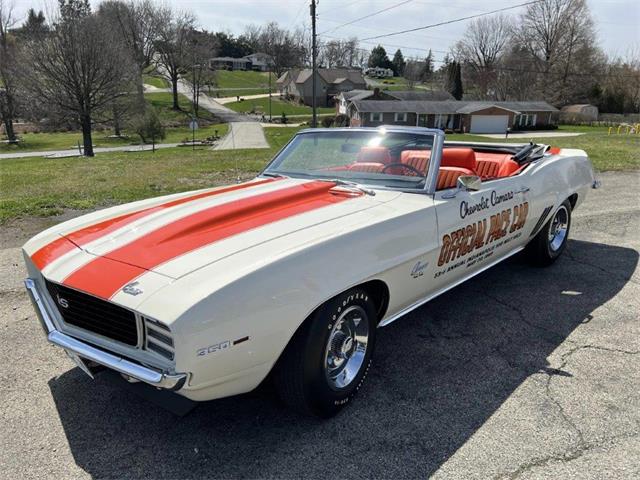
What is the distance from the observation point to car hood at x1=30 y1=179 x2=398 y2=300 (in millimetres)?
2318

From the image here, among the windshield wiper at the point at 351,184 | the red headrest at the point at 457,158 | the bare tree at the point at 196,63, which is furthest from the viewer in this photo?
the bare tree at the point at 196,63

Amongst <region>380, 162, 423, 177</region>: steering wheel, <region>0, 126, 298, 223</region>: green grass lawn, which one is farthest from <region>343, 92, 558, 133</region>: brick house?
<region>380, 162, 423, 177</region>: steering wheel

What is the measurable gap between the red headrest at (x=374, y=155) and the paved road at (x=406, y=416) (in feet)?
4.29

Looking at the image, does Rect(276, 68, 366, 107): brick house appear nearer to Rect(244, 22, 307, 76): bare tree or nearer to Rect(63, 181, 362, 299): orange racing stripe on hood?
Rect(244, 22, 307, 76): bare tree

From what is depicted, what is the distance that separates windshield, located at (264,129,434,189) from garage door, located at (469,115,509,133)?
5587 centimetres

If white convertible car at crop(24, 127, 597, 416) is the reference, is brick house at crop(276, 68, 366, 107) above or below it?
above

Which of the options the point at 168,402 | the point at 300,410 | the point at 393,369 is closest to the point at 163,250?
the point at 168,402

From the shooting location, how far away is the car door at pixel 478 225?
338 centimetres

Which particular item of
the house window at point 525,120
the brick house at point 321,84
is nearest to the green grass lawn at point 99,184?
the house window at point 525,120

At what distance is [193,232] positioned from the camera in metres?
2.69

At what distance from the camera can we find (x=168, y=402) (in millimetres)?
2223

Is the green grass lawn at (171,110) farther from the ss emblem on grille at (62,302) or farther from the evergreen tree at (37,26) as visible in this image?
the ss emblem on grille at (62,302)

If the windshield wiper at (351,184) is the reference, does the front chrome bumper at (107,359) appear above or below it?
below

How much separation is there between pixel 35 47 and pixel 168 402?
31498 millimetres
